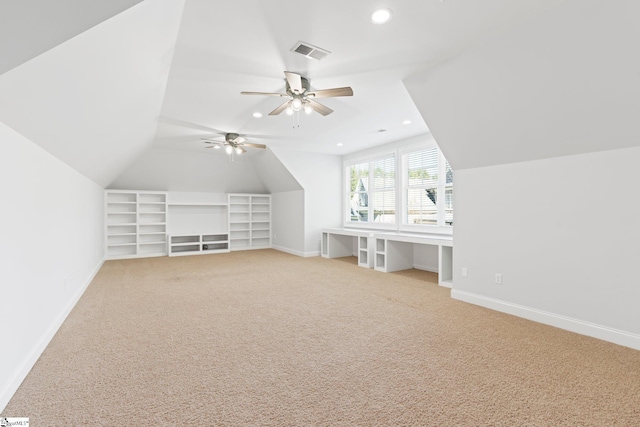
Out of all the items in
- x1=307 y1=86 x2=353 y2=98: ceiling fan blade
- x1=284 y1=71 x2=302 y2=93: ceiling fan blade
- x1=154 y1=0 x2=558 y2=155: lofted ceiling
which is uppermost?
x1=154 y1=0 x2=558 y2=155: lofted ceiling

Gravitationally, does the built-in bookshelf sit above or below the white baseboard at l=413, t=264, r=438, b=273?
above

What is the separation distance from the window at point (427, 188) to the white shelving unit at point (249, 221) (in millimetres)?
4670

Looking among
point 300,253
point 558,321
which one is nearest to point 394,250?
point 300,253

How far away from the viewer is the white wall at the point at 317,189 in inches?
289

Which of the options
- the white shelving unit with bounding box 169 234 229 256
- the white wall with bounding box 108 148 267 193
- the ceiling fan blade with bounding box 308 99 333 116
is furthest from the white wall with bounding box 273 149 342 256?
the ceiling fan blade with bounding box 308 99 333 116

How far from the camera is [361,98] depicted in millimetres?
3988

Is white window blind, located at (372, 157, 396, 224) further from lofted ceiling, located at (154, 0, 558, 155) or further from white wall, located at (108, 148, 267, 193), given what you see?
white wall, located at (108, 148, 267, 193)

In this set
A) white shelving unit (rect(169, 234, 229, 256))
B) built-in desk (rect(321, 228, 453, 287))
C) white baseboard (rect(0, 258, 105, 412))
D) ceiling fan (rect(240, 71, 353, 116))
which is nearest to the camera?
white baseboard (rect(0, 258, 105, 412))

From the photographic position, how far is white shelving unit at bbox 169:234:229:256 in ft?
26.3

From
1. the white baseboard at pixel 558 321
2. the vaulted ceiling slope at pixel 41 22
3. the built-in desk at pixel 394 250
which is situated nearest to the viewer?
the vaulted ceiling slope at pixel 41 22

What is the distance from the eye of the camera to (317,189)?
25.1 ft

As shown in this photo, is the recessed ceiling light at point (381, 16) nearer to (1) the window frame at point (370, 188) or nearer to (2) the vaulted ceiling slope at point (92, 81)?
(2) the vaulted ceiling slope at point (92, 81)

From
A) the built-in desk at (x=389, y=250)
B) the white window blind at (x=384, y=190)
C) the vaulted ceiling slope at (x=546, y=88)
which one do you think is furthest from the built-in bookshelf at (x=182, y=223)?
the vaulted ceiling slope at (x=546, y=88)

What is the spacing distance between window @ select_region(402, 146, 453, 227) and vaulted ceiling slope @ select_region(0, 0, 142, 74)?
204 inches
